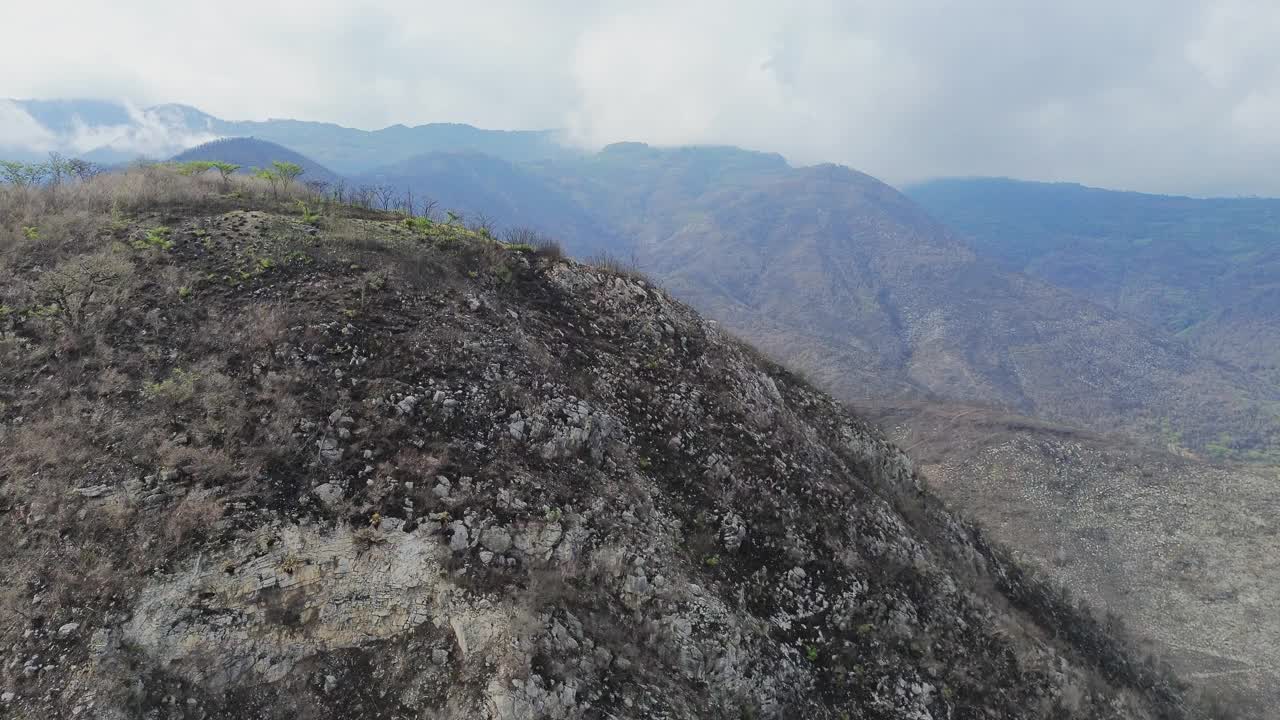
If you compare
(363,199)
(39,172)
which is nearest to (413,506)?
(363,199)

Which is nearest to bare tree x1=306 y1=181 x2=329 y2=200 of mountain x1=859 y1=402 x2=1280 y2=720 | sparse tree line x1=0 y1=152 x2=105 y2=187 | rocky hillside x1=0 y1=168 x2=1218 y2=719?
rocky hillside x1=0 y1=168 x2=1218 y2=719

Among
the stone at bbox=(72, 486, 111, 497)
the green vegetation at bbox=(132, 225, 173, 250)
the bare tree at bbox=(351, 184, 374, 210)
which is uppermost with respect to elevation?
the bare tree at bbox=(351, 184, 374, 210)

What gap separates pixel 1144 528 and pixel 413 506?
6849cm

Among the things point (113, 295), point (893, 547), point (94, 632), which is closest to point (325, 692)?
point (94, 632)

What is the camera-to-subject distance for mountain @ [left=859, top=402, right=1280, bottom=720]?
41312 mm

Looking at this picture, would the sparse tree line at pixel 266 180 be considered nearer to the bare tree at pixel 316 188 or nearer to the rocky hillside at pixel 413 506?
the bare tree at pixel 316 188

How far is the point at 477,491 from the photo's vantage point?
11562 mm

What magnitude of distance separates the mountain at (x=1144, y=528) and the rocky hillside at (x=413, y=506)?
21.2 meters

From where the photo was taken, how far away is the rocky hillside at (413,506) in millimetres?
9344

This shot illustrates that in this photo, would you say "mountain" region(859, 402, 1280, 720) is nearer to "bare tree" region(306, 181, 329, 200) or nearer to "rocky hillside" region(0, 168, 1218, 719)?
"rocky hillside" region(0, 168, 1218, 719)

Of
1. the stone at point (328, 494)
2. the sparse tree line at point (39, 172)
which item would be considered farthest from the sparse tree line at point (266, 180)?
the stone at point (328, 494)

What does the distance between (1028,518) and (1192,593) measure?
40.4ft

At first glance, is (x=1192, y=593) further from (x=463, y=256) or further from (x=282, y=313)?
(x=282, y=313)

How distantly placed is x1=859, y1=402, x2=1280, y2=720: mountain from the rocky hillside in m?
21.2
